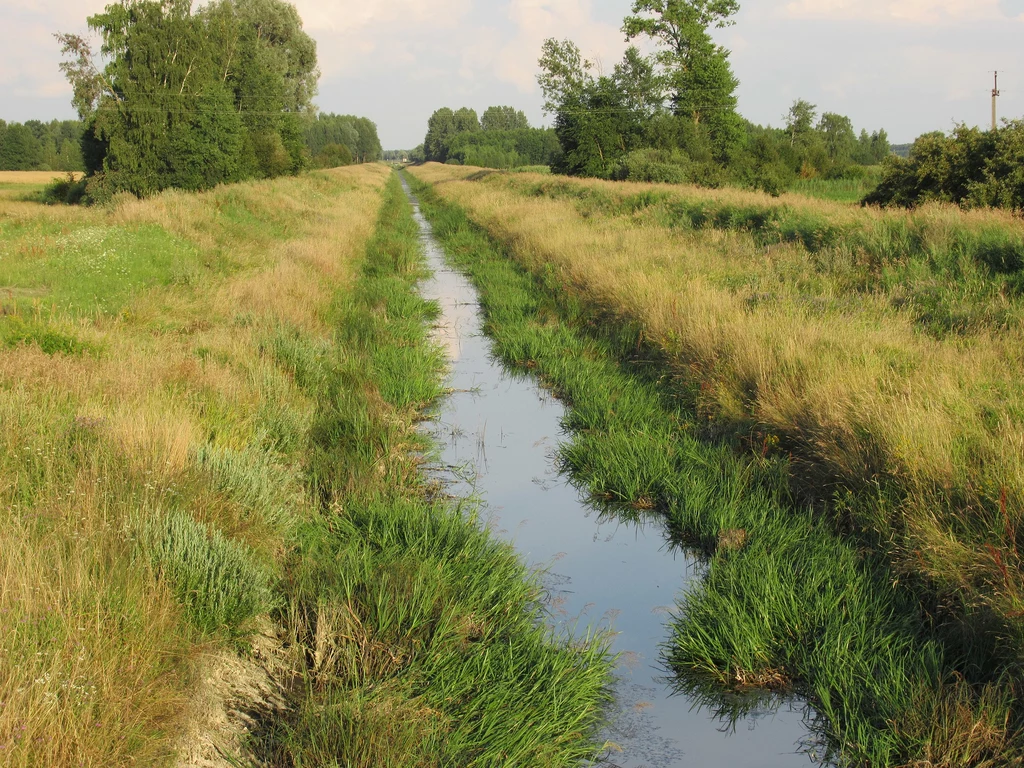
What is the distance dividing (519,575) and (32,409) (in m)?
3.20

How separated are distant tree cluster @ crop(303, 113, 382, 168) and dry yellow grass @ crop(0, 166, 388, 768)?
7249 centimetres

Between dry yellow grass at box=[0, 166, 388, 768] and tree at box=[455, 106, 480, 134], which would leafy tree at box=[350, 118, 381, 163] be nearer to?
tree at box=[455, 106, 480, 134]

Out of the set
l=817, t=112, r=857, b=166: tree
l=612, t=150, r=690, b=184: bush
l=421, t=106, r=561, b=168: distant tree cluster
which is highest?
l=421, t=106, r=561, b=168: distant tree cluster

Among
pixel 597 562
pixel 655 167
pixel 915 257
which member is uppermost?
pixel 655 167

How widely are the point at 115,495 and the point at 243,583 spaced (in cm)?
84

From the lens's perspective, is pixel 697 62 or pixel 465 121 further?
pixel 465 121

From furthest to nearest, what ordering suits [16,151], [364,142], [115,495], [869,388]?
[364,142], [16,151], [869,388], [115,495]

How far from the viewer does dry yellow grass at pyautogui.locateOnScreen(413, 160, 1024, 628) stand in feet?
13.2

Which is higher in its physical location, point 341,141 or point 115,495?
point 341,141

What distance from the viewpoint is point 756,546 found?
4410 mm

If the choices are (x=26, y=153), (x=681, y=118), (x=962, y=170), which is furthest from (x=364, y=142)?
(x=962, y=170)

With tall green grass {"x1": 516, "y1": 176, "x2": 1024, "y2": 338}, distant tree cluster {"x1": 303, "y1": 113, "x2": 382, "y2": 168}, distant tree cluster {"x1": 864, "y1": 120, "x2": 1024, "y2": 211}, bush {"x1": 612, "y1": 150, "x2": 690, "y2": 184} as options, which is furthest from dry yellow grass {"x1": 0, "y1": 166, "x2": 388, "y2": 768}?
distant tree cluster {"x1": 303, "y1": 113, "x2": 382, "y2": 168}

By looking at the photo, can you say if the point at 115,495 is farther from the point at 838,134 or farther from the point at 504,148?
the point at 504,148

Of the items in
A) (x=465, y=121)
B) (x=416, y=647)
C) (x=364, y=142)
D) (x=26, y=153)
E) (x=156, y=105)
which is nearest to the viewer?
(x=416, y=647)
